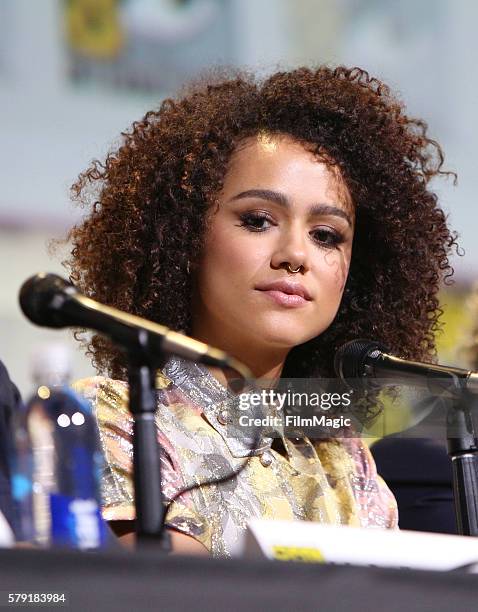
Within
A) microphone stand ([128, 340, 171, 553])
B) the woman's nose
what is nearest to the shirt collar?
the woman's nose

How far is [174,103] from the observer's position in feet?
6.90

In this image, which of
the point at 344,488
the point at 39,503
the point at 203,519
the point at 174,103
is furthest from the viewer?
the point at 174,103

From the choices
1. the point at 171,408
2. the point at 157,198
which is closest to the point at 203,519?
the point at 171,408

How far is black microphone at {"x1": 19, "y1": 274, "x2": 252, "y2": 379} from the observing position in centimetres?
118

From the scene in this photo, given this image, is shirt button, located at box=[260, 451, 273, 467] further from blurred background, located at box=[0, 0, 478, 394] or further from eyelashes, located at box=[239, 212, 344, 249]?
blurred background, located at box=[0, 0, 478, 394]

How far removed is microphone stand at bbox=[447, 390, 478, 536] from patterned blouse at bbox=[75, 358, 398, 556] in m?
0.35

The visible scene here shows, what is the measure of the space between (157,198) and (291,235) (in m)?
0.29

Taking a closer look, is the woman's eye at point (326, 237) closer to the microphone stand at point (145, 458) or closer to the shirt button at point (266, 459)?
the shirt button at point (266, 459)

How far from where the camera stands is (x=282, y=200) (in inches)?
71.2

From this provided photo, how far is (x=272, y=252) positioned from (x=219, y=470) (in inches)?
13.7

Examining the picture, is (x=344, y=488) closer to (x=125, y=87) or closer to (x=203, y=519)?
(x=203, y=519)

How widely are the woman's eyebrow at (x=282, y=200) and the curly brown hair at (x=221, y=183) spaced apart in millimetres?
71

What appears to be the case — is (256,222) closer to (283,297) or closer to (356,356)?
(283,297)

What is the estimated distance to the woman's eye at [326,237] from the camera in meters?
1.86
